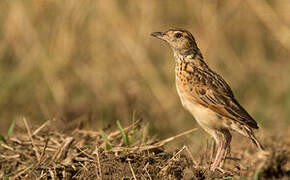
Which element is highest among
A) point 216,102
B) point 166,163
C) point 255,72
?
point 255,72

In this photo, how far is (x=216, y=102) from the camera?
6742 millimetres

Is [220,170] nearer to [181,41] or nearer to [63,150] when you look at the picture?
[63,150]

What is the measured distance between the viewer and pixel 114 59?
1228 centimetres

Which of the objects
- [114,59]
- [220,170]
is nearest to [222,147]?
[220,170]

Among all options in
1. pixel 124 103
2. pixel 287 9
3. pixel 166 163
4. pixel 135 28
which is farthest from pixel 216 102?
pixel 287 9

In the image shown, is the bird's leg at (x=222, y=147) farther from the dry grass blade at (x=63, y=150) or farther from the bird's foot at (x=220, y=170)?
the dry grass blade at (x=63, y=150)

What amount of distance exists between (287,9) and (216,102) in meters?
6.73

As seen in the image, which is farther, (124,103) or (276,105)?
(276,105)

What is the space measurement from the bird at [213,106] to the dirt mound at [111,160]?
0.97ft

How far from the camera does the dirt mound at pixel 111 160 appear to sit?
17.3 feet

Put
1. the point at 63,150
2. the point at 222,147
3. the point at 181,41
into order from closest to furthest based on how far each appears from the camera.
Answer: the point at 63,150, the point at 222,147, the point at 181,41

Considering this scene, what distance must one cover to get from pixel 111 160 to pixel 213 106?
1.58 metres

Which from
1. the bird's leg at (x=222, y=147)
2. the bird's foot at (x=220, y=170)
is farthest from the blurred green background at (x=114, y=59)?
the bird's foot at (x=220, y=170)

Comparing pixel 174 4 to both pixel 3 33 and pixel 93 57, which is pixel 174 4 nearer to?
pixel 93 57
